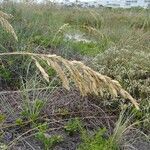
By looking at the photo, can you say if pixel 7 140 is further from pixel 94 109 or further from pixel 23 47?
pixel 23 47

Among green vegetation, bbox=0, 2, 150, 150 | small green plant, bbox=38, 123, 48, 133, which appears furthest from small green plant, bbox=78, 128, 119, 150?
small green plant, bbox=38, 123, 48, 133

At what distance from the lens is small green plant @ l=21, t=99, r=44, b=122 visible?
3.48m

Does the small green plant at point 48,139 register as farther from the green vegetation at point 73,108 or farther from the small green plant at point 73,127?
the small green plant at point 73,127

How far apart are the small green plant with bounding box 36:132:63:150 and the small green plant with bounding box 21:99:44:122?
249 millimetres

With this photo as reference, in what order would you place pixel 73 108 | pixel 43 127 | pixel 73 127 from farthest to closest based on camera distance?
pixel 73 108 < pixel 73 127 < pixel 43 127

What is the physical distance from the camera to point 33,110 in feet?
11.5

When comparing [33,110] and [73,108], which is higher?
[33,110]

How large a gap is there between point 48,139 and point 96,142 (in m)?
0.35

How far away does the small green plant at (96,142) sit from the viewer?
316 cm

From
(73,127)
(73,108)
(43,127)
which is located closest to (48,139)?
(43,127)

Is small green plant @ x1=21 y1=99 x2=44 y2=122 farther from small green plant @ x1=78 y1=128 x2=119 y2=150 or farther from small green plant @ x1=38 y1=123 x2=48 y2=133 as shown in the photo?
small green plant @ x1=78 y1=128 x2=119 y2=150

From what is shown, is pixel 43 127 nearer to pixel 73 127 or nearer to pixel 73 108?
pixel 73 127

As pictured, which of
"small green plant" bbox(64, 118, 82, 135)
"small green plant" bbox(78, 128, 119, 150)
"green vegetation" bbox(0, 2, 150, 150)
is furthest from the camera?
"small green plant" bbox(64, 118, 82, 135)

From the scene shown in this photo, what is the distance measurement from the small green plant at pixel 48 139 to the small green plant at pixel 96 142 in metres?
0.18
